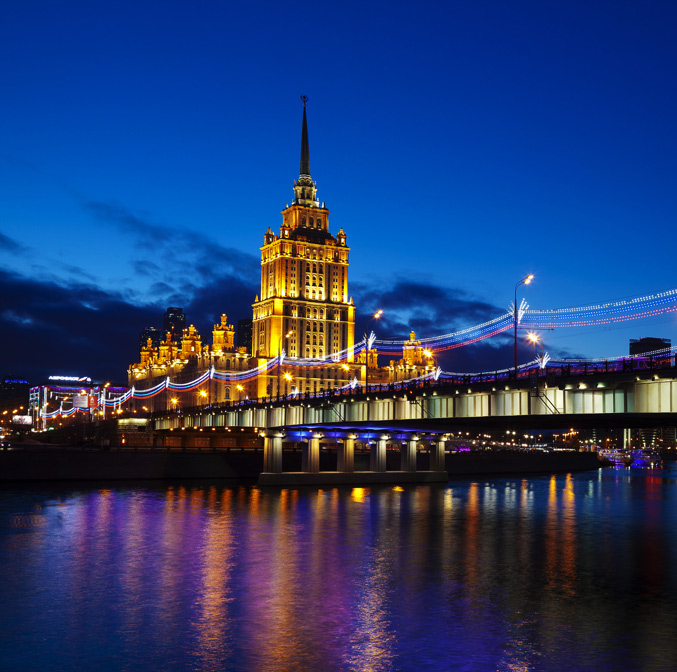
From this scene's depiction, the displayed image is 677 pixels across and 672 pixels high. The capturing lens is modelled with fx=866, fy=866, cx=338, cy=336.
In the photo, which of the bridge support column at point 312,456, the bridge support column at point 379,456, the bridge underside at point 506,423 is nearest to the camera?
the bridge underside at point 506,423

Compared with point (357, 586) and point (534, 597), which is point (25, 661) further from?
point (534, 597)

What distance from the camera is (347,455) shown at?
4232 inches

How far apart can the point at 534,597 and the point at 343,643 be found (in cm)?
1124

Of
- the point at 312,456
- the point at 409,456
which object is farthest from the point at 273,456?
the point at 409,456

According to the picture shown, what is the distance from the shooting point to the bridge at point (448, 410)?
54500mm

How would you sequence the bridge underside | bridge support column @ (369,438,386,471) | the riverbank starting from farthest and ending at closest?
bridge support column @ (369,438,386,471) < the riverbank < the bridge underside

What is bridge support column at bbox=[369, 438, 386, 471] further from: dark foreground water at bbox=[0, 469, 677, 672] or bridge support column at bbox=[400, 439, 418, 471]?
dark foreground water at bbox=[0, 469, 677, 672]

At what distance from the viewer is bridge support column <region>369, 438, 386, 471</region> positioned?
110m

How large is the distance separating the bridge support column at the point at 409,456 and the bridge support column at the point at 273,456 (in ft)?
57.3

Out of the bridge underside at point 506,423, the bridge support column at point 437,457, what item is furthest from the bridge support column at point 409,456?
the bridge underside at point 506,423

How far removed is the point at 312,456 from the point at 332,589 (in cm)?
7101

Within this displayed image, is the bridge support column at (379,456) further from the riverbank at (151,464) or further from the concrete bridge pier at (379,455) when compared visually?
the riverbank at (151,464)

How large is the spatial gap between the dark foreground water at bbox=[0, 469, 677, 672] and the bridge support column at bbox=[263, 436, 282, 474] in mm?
33203

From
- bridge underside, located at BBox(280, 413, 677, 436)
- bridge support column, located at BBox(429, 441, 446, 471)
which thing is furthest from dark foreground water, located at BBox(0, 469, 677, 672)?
bridge support column, located at BBox(429, 441, 446, 471)
